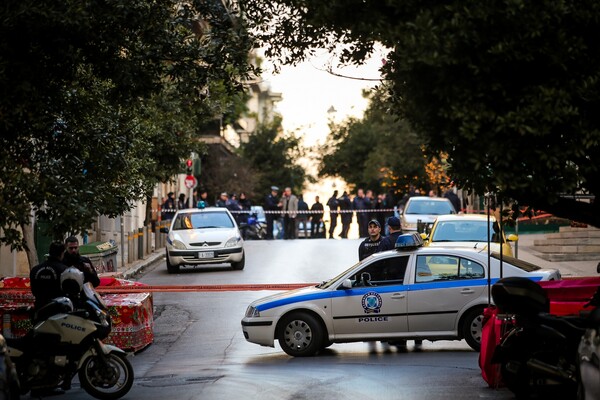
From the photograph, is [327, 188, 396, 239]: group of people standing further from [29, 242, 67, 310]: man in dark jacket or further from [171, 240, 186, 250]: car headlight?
[29, 242, 67, 310]: man in dark jacket

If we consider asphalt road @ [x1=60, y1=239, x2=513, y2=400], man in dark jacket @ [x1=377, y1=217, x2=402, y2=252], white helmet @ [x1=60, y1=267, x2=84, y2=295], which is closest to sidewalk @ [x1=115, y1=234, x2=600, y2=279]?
asphalt road @ [x1=60, y1=239, x2=513, y2=400]

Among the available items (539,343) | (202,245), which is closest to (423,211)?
(202,245)

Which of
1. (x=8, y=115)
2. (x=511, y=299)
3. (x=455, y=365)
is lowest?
(x=455, y=365)

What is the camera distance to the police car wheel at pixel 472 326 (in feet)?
55.2

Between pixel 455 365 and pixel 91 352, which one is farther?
pixel 455 365

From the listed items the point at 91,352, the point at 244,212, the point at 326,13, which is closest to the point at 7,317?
the point at 91,352

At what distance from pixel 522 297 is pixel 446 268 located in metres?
6.27

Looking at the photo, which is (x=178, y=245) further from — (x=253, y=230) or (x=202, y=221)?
(x=253, y=230)

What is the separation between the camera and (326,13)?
36.2 ft

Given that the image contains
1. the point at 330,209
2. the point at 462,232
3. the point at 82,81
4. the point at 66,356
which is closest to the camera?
the point at 66,356

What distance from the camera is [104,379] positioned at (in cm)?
1326

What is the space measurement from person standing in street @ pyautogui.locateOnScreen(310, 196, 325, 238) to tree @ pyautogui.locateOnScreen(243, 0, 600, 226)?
36.5 m

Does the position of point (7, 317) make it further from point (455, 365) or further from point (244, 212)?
point (244, 212)

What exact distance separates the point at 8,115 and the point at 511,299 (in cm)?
578
